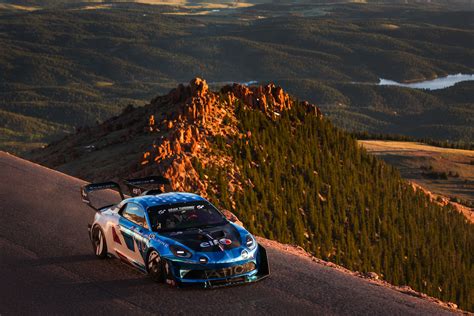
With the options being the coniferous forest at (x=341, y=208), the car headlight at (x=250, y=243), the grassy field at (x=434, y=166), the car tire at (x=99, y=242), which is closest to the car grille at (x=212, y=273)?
the car headlight at (x=250, y=243)

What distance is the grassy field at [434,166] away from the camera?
277 ft

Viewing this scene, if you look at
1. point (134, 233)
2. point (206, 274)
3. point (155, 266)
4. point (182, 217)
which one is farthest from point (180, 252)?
point (134, 233)

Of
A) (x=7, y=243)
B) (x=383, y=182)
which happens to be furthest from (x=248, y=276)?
(x=383, y=182)

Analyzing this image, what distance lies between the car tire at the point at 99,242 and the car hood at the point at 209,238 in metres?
2.49

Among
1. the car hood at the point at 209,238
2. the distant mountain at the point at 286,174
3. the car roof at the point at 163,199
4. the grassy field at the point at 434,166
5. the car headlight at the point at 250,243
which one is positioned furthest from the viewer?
the grassy field at the point at 434,166

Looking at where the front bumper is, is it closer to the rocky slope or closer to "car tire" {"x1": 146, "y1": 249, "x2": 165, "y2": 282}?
"car tire" {"x1": 146, "y1": 249, "x2": 165, "y2": 282}

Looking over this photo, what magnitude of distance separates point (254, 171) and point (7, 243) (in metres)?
17.1

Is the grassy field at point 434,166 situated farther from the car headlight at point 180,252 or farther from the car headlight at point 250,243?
the car headlight at point 180,252

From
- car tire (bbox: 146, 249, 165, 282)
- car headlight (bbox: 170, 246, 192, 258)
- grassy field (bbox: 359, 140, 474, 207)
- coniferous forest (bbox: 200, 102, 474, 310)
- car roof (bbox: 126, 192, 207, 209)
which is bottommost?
grassy field (bbox: 359, 140, 474, 207)

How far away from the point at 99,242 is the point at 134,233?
187 centimetres

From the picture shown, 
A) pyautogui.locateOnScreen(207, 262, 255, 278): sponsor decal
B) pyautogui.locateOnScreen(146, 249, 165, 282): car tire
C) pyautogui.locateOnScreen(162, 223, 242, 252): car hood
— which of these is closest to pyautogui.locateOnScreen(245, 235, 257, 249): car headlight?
pyautogui.locateOnScreen(162, 223, 242, 252): car hood

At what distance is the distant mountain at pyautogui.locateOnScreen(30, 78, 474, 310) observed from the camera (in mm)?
32406

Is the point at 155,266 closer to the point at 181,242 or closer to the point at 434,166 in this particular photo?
the point at 181,242

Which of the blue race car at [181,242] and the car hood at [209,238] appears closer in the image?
the blue race car at [181,242]
